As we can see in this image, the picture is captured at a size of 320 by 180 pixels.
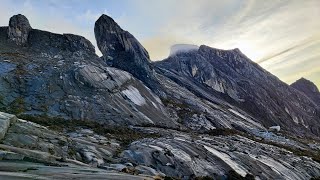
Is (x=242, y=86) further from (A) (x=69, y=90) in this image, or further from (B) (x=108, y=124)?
(B) (x=108, y=124)

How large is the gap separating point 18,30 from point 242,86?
9430 centimetres

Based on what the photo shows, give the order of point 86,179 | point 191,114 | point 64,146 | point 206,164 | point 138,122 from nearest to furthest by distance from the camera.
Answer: point 86,179 → point 64,146 → point 206,164 → point 138,122 → point 191,114

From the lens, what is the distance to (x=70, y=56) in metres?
76.5

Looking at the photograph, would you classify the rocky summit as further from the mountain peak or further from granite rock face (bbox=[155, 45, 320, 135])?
granite rock face (bbox=[155, 45, 320, 135])

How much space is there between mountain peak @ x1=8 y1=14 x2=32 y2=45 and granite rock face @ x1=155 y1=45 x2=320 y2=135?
52.2 m

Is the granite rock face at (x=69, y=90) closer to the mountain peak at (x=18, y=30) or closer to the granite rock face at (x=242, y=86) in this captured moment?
the mountain peak at (x=18, y=30)

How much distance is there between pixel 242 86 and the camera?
149875 millimetres

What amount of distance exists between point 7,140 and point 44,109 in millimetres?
24512

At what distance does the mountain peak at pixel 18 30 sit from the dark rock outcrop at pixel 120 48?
2293 centimetres

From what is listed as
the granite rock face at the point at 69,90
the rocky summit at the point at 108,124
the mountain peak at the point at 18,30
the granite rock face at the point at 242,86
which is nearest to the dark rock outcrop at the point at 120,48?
the rocky summit at the point at 108,124

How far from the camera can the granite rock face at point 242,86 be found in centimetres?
13175

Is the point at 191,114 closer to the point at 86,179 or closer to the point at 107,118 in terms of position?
the point at 107,118

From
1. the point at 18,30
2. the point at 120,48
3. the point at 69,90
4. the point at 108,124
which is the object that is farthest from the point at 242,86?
the point at 108,124

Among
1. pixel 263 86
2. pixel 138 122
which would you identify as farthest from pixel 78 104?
pixel 263 86
